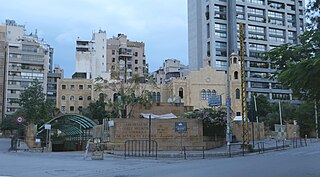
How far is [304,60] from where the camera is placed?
9.43 meters

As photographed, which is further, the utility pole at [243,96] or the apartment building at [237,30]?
the apartment building at [237,30]

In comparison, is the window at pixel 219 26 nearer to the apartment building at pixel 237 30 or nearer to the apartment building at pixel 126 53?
the apartment building at pixel 237 30

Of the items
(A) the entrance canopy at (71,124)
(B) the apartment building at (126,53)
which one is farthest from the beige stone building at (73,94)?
(A) the entrance canopy at (71,124)

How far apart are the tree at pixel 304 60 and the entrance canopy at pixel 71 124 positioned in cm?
2732

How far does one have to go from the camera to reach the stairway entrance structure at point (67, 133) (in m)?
38.8

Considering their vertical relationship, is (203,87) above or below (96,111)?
above

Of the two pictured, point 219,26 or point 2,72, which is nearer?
point 2,72

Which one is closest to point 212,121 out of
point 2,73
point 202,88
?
point 202,88

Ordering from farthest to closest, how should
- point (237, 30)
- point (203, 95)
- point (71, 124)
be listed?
point (237, 30) → point (203, 95) → point (71, 124)

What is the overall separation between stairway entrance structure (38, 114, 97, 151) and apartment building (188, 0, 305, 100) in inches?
2214

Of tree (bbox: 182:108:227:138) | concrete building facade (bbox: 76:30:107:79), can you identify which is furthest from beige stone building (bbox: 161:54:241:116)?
tree (bbox: 182:108:227:138)

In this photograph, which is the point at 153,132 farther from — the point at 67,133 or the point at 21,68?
the point at 21,68

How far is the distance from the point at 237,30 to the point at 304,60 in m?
95.7

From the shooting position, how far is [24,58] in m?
99.9
